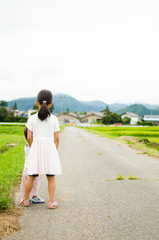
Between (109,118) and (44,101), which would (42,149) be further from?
(109,118)

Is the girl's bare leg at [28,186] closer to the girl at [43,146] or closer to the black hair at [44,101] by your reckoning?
the girl at [43,146]

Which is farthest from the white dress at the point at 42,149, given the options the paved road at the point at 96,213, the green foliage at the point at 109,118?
the green foliage at the point at 109,118

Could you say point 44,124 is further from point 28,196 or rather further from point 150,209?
point 150,209

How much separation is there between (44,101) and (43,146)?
682mm

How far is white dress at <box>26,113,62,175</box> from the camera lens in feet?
11.3

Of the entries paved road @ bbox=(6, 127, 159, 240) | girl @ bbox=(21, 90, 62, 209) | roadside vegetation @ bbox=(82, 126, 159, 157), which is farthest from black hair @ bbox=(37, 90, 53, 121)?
roadside vegetation @ bbox=(82, 126, 159, 157)

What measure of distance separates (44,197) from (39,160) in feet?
3.14

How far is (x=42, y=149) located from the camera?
11.4ft

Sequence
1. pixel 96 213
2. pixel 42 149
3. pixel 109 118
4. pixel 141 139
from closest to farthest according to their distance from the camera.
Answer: pixel 96 213 → pixel 42 149 → pixel 141 139 → pixel 109 118

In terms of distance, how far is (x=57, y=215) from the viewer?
321cm

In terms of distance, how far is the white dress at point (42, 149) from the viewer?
11.3 feet

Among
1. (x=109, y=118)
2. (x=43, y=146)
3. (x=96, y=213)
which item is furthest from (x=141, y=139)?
(x=109, y=118)

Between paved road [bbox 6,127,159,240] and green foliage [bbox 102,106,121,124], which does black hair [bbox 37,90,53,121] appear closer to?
paved road [bbox 6,127,159,240]

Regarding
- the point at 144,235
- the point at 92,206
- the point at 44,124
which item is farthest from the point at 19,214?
the point at 144,235
